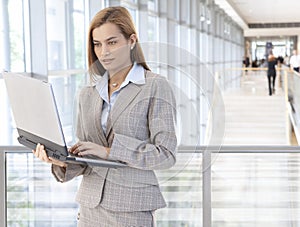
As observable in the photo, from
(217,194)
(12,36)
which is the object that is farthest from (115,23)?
(12,36)

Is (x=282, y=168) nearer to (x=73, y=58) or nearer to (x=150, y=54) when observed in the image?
(x=150, y=54)

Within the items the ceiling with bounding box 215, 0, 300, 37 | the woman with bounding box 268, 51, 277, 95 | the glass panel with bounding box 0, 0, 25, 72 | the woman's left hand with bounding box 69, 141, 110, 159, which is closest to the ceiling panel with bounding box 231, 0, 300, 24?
the ceiling with bounding box 215, 0, 300, 37

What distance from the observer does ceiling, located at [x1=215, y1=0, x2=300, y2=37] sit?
29.2ft

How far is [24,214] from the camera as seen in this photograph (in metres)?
2.46

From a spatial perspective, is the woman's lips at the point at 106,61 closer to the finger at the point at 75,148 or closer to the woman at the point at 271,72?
the finger at the point at 75,148

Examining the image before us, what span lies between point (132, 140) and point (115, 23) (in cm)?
23

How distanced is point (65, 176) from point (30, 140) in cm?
11

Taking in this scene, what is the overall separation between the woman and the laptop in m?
7.63

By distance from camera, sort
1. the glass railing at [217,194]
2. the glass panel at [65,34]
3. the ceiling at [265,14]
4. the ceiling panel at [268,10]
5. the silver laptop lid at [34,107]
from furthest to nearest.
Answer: the ceiling panel at [268,10]
the ceiling at [265,14]
the glass panel at [65,34]
the glass railing at [217,194]
the silver laptop lid at [34,107]

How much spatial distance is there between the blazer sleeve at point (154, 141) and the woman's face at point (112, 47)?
9 centimetres

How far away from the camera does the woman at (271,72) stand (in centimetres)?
875

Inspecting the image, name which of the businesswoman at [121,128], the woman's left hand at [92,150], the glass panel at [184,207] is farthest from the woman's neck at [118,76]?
the glass panel at [184,207]

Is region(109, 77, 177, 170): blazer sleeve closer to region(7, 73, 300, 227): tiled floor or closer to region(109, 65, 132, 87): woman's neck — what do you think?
region(109, 65, 132, 87): woman's neck

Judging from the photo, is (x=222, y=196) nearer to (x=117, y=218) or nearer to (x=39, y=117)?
(x=117, y=218)
